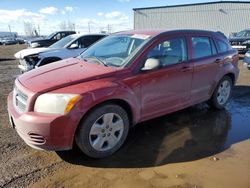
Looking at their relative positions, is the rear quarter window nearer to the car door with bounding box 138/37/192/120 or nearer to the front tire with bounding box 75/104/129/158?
the car door with bounding box 138/37/192/120

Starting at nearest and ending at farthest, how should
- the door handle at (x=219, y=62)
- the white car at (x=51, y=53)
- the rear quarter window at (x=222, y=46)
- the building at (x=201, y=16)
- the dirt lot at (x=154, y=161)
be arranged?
the dirt lot at (x=154, y=161)
the door handle at (x=219, y=62)
the rear quarter window at (x=222, y=46)
the white car at (x=51, y=53)
the building at (x=201, y=16)

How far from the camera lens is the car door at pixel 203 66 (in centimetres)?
514

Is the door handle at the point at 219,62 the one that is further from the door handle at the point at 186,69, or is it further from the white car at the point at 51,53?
the white car at the point at 51,53

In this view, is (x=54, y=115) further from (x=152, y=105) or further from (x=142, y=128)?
(x=142, y=128)

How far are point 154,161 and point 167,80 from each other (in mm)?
1352

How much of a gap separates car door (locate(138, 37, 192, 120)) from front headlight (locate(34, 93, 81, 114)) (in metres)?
1.15

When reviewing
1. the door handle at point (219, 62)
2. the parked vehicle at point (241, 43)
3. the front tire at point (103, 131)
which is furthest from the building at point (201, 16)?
the front tire at point (103, 131)

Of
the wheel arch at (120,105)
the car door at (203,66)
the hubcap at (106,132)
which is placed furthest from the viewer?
the car door at (203,66)

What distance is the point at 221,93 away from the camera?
19.6 ft

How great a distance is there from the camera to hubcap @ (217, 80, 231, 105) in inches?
234

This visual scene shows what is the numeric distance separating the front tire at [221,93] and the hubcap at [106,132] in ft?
8.53

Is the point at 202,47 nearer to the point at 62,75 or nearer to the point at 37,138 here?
the point at 62,75

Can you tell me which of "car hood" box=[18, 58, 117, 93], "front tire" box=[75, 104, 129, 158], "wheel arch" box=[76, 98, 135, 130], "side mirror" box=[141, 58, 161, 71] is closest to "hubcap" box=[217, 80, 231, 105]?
"side mirror" box=[141, 58, 161, 71]

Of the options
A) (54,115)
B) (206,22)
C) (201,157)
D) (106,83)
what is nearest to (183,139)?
(201,157)
